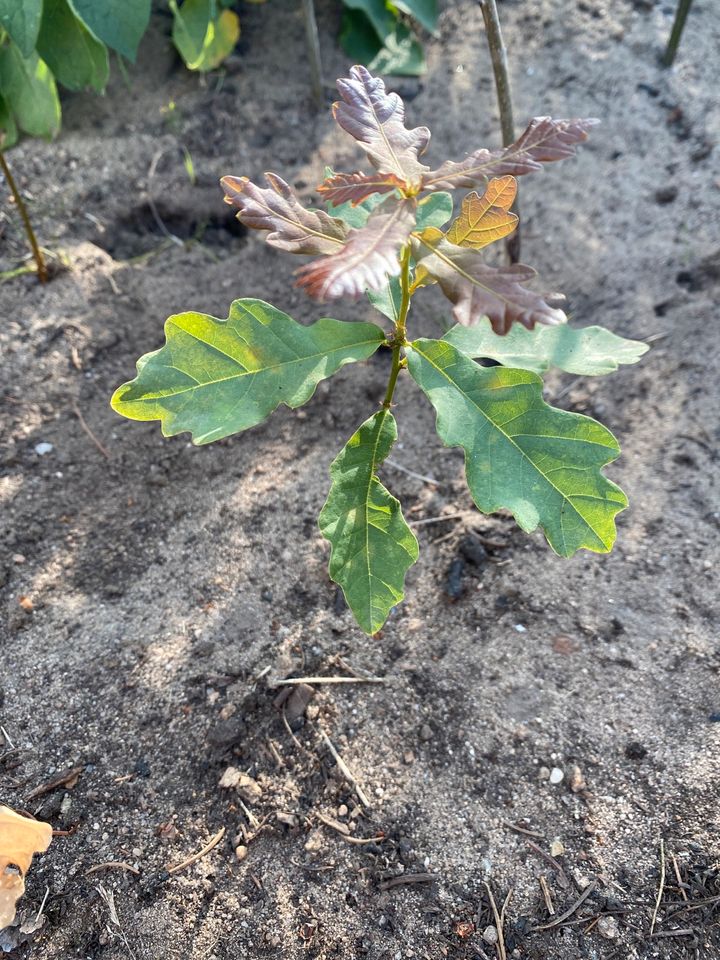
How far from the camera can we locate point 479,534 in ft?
6.63

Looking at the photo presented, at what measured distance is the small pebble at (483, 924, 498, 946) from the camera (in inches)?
56.6

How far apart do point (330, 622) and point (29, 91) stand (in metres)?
2.09

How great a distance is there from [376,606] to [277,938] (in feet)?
2.23

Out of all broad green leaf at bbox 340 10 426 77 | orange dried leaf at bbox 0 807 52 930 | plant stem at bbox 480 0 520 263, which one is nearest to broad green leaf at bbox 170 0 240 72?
broad green leaf at bbox 340 10 426 77

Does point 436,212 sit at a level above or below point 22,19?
below

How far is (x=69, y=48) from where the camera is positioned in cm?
234

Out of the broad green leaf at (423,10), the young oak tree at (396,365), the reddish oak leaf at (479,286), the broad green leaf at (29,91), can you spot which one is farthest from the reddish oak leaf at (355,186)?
the broad green leaf at (423,10)

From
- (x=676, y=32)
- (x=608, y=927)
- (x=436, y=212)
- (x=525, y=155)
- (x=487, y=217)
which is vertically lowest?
(x=608, y=927)

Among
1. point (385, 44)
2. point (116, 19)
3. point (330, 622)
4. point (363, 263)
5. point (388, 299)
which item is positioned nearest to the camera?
point (363, 263)

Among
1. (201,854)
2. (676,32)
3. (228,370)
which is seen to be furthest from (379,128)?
(676,32)

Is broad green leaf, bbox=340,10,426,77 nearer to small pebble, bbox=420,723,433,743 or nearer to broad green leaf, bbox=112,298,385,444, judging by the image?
broad green leaf, bbox=112,298,385,444

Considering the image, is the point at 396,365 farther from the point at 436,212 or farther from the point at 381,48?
the point at 381,48

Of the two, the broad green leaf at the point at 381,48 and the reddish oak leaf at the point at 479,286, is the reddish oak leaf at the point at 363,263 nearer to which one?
the reddish oak leaf at the point at 479,286

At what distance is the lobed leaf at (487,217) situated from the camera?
1.30 m
